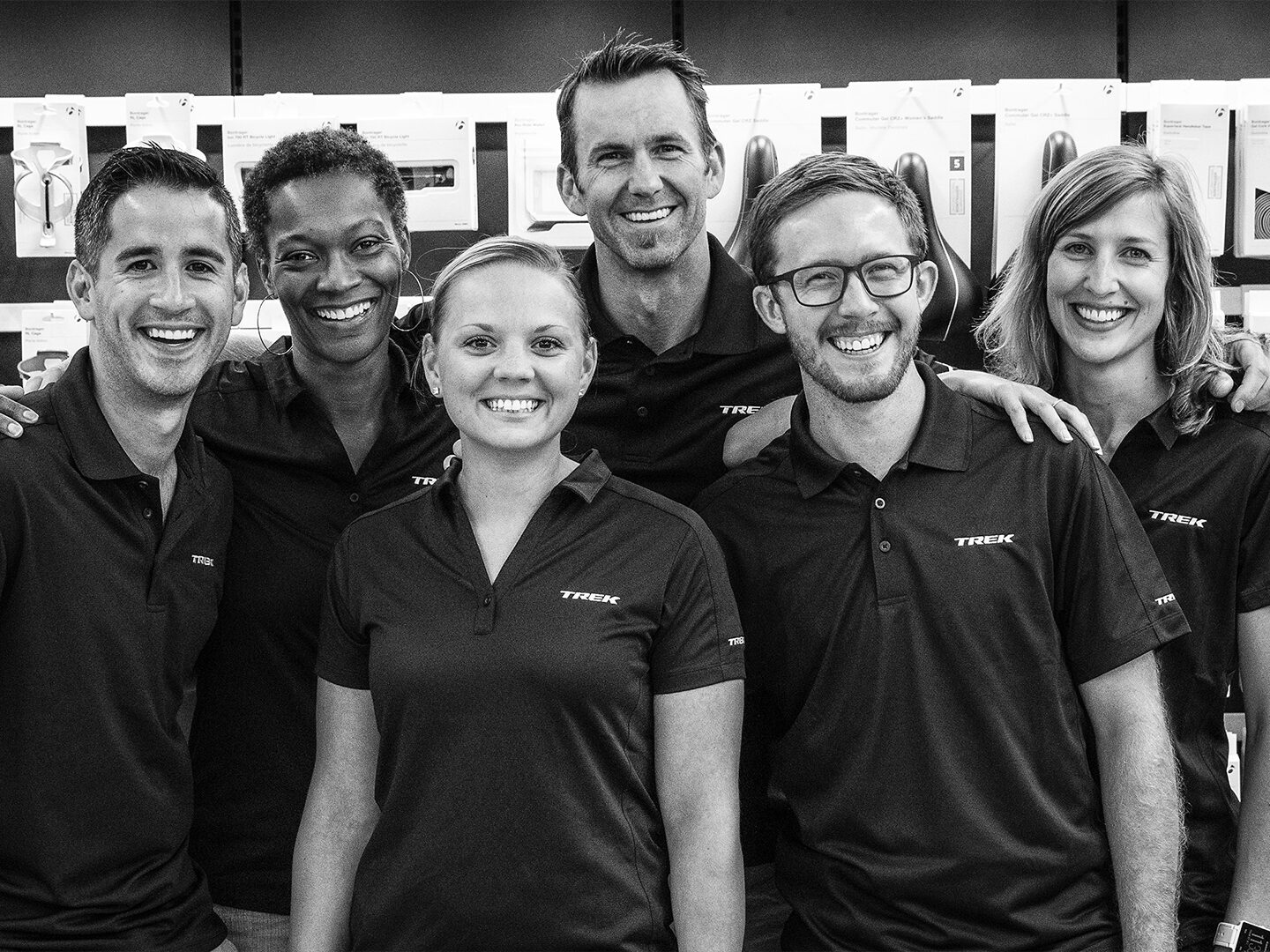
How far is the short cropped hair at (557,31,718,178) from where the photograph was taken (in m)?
2.30

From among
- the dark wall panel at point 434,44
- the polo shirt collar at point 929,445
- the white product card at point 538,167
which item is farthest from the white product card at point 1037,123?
the polo shirt collar at point 929,445

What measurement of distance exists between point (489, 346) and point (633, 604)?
40 centimetres

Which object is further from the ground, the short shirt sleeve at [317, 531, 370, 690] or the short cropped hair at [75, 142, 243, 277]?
the short cropped hair at [75, 142, 243, 277]

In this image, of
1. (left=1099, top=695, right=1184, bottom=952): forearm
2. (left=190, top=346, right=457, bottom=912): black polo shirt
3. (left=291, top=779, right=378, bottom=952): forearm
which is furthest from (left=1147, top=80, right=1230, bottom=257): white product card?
(left=291, top=779, right=378, bottom=952): forearm

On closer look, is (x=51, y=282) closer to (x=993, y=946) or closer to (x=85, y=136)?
(x=85, y=136)

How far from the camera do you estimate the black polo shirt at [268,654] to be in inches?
79.0

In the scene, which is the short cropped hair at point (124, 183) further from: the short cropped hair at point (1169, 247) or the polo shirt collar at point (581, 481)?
the short cropped hair at point (1169, 247)

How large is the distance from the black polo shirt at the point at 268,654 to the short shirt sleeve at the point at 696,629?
0.61 meters

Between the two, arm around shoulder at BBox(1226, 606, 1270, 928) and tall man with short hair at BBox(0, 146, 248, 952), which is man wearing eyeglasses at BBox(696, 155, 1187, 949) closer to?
arm around shoulder at BBox(1226, 606, 1270, 928)

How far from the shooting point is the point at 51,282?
11.2ft

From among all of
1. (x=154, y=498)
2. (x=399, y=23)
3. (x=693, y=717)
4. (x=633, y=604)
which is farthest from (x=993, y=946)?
(x=399, y=23)

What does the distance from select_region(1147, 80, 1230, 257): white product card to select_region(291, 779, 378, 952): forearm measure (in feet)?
8.12

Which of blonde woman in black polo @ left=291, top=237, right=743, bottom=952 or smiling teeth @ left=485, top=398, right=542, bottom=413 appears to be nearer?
blonde woman in black polo @ left=291, top=237, right=743, bottom=952

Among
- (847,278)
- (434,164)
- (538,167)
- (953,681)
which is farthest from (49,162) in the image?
(953,681)
